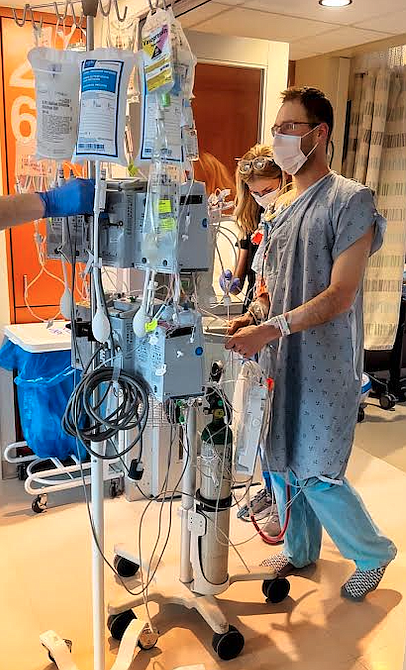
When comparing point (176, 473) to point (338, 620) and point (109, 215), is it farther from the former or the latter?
point (109, 215)

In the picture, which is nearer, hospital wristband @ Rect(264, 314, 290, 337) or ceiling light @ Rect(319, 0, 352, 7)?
hospital wristband @ Rect(264, 314, 290, 337)

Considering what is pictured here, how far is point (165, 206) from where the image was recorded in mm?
1259

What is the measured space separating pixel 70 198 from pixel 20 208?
0.10m

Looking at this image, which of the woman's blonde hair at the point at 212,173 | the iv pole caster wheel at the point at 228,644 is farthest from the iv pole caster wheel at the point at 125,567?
the woman's blonde hair at the point at 212,173

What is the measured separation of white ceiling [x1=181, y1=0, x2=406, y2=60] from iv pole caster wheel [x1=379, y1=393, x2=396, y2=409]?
1.96 metres

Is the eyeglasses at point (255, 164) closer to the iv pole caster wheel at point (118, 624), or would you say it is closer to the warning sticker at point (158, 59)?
the warning sticker at point (158, 59)

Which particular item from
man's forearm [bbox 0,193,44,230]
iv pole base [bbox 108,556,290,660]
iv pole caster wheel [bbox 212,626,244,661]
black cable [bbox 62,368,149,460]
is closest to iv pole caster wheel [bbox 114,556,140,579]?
iv pole base [bbox 108,556,290,660]

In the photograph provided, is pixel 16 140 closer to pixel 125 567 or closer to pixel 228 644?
pixel 125 567

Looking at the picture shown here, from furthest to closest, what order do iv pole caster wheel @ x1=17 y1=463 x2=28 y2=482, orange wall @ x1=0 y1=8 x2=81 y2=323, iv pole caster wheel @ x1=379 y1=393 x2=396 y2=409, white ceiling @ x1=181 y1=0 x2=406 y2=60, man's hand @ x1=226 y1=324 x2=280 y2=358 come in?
iv pole caster wheel @ x1=379 y1=393 x2=396 y2=409 < iv pole caster wheel @ x1=17 y1=463 x2=28 y2=482 < white ceiling @ x1=181 y1=0 x2=406 y2=60 < orange wall @ x1=0 y1=8 x2=81 y2=323 < man's hand @ x1=226 y1=324 x2=280 y2=358

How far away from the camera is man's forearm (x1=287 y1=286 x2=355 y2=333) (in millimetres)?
1687

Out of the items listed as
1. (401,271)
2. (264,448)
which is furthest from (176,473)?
(401,271)

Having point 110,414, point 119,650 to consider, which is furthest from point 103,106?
point 119,650

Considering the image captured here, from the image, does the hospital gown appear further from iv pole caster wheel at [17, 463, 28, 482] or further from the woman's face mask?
iv pole caster wheel at [17, 463, 28, 482]

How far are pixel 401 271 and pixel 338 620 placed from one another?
241 centimetres
